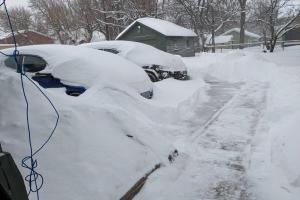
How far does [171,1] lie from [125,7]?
18.9 feet

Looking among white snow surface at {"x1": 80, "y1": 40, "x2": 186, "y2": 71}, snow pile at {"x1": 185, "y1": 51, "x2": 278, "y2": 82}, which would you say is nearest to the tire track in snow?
white snow surface at {"x1": 80, "y1": 40, "x2": 186, "y2": 71}

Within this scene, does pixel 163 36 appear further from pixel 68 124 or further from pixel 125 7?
pixel 68 124

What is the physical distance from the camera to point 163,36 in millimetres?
25266

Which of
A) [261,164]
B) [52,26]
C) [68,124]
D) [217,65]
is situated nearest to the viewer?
[68,124]

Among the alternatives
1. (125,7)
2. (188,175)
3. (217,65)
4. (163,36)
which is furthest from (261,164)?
(125,7)

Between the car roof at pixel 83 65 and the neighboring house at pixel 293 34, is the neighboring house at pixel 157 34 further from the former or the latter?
the neighboring house at pixel 293 34

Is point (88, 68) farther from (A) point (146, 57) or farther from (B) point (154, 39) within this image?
(B) point (154, 39)

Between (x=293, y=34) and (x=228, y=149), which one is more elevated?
(x=293, y=34)

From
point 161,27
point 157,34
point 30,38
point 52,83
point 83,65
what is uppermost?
point 161,27

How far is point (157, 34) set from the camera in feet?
83.6

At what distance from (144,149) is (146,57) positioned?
25.2ft

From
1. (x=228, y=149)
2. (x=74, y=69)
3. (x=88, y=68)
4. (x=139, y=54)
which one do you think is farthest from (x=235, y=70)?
(x=228, y=149)

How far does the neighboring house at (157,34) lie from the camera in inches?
997

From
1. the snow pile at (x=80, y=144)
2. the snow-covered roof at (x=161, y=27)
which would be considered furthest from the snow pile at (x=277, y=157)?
the snow-covered roof at (x=161, y=27)
